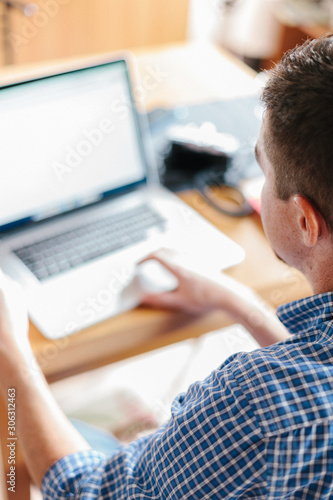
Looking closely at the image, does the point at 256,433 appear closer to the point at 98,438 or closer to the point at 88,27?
the point at 98,438

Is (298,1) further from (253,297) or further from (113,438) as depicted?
(113,438)

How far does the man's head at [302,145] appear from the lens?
0.66 meters

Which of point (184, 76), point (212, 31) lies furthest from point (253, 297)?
point (212, 31)

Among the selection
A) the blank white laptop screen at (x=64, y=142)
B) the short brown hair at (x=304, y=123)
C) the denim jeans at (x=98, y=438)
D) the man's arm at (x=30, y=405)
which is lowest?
the denim jeans at (x=98, y=438)

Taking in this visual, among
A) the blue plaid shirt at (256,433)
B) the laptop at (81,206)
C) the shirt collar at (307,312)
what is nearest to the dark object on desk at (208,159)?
the laptop at (81,206)

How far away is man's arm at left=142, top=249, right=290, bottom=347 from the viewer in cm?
108

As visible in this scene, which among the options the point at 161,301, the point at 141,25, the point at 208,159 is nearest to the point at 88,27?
the point at 141,25

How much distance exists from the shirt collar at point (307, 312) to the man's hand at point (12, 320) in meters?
0.44

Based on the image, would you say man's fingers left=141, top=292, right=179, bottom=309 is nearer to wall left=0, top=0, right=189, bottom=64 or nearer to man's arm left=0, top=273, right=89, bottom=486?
man's arm left=0, top=273, right=89, bottom=486

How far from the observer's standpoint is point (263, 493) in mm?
657

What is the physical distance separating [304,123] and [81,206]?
26.7 inches

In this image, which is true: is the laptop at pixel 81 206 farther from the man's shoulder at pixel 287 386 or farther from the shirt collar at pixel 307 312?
the man's shoulder at pixel 287 386

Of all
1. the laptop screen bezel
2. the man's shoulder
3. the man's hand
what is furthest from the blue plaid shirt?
the laptop screen bezel

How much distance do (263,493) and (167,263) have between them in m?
0.55
